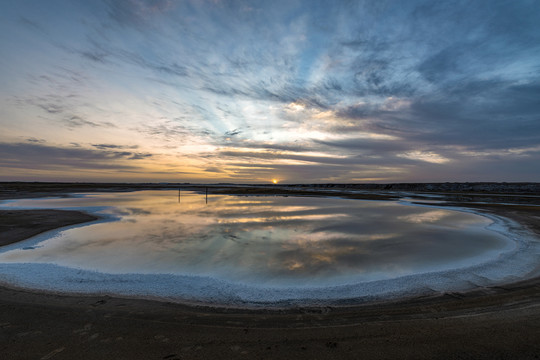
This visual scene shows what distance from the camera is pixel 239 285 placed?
7.27 meters

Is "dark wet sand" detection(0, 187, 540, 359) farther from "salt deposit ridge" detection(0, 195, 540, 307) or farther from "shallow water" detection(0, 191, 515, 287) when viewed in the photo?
"shallow water" detection(0, 191, 515, 287)

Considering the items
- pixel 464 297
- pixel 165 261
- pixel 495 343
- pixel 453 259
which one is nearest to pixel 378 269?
pixel 464 297

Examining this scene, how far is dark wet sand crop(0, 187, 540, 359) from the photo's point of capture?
4.11m

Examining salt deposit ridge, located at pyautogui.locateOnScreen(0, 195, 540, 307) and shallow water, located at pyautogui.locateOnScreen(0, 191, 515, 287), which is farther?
shallow water, located at pyautogui.locateOnScreen(0, 191, 515, 287)

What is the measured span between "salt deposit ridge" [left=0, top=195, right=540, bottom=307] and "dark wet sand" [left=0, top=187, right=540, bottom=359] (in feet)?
1.58

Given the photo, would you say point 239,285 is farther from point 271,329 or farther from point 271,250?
point 271,250

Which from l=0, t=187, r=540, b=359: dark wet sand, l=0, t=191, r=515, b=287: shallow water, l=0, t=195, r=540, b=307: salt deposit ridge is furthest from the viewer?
l=0, t=191, r=515, b=287: shallow water

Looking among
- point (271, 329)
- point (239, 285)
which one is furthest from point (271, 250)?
point (271, 329)

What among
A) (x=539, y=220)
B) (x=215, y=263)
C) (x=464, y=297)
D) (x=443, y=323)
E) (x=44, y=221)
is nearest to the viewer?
(x=443, y=323)

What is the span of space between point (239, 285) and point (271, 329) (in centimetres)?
261

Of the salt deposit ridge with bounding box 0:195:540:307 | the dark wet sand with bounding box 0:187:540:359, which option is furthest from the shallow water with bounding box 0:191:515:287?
the dark wet sand with bounding box 0:187:540:359

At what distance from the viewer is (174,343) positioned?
4.37 m

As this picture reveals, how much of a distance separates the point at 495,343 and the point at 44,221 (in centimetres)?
2290

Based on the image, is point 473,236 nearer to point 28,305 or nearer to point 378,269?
point 378,269
